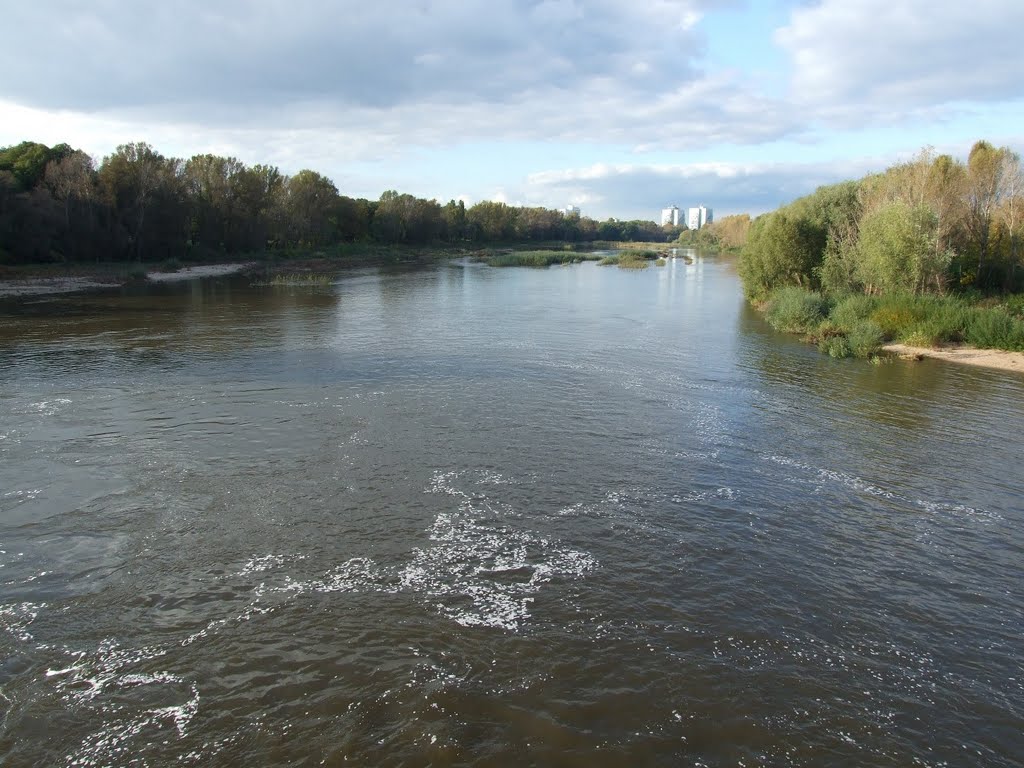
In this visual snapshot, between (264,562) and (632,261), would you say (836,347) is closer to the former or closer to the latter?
(264,562)

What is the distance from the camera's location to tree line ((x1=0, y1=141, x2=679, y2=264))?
57.3 m

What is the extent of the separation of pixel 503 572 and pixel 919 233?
31.4 m

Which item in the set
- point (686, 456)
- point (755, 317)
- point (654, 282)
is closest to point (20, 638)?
point (686, 456)

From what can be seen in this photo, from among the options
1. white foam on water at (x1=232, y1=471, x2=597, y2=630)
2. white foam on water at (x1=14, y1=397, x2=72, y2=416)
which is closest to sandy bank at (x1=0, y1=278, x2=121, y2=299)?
white foam on water at (x1=14, y1=397, x2=72, y2=416)

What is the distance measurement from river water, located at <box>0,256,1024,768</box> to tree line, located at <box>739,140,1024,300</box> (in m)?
12.0

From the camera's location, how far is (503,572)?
10.8 meters

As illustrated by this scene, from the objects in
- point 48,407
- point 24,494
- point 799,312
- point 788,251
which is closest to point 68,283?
point 48,407

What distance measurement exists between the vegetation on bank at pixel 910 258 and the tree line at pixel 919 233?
0.06m

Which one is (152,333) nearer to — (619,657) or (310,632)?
(310,632)

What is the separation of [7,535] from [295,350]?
686 inches

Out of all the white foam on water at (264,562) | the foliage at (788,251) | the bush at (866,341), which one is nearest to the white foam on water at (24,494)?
the white foam on water at (264,562)

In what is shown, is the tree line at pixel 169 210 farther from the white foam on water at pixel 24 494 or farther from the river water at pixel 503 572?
the white foam on water at pixel 24 494

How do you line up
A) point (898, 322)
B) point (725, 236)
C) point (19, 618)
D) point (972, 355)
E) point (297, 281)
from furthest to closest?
point (725, 236), point (297, 281), point (898, 322), point (972, 355), point (19, 618)

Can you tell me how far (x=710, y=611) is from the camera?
32.5ft
